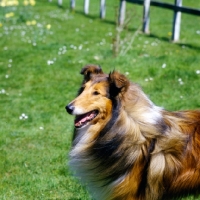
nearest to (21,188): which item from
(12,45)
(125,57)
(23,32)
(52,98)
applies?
(52,98)

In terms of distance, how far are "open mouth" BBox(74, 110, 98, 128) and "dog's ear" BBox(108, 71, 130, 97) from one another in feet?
0.90

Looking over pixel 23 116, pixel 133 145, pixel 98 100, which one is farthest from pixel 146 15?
pixel 133 145

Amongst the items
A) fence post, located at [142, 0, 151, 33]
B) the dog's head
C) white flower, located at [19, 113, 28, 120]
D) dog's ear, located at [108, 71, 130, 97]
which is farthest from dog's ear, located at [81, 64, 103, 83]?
fence post, located at [142, 0, 151, 33]

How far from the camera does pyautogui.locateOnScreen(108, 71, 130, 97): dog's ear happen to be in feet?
16.6

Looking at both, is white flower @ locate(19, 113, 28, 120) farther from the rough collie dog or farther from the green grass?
the rough collie dog

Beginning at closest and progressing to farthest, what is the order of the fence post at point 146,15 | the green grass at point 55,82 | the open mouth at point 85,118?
the open mouth at point 85,118, the green grass at point 55,82, the fence post at point 146,15

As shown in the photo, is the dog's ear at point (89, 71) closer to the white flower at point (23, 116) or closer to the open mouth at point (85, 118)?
the open mouth at point (85, 118)

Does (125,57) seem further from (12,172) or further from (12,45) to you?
(12,172)

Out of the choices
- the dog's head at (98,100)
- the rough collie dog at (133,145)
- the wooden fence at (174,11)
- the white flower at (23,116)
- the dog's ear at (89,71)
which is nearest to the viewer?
the rough collie dog at (133,145)

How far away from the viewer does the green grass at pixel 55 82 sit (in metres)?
7.20

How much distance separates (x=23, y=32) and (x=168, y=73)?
25.2ft

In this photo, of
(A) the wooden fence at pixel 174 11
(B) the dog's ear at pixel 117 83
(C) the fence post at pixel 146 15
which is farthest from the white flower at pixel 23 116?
(C) the fence post at pixel 146 15

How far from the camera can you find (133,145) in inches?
196

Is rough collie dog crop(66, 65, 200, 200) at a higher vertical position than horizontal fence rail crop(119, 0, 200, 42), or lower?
higher
